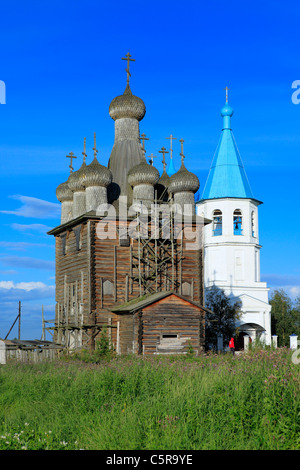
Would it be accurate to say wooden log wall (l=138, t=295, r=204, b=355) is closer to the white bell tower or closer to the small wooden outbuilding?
the small wooden outbuilding

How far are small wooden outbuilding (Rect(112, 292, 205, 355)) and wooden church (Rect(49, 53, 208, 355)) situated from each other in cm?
4

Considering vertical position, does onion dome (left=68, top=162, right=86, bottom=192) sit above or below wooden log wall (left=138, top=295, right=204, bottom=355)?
above

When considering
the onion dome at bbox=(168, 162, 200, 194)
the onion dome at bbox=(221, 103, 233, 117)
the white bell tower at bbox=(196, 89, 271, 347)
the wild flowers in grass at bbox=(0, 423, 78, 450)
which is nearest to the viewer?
the wild flowers in grass at bbox=(0, 423, 78, 450)

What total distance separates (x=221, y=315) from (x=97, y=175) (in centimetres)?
1315

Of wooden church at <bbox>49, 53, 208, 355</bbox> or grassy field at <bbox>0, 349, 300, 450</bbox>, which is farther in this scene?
wooden church at <bbox>49, 53, 208, 355</bbox>

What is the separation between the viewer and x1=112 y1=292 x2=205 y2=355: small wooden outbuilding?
23.3m

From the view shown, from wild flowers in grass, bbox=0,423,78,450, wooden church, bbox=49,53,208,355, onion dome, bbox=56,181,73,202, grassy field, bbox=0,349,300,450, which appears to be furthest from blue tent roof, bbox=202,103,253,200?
wild flowers in grass, bbox=0,423,78,450

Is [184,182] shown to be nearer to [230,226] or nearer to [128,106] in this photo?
[128,106]

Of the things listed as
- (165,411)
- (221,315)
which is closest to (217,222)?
(221,315)

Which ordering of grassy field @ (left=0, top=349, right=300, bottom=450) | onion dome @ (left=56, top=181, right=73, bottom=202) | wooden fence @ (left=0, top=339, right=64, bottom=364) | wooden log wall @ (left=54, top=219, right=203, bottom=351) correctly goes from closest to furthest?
grassy field @ (left=0, top=349, right=300, bottom=450) < wooden fence @ (left=0, top=339, right=64, bottom=364) < wooden log wall @ (left=54, top=219, right=203, bottom=351) < onion dome @ (left=56, top=181, right=73, bottom=202)
